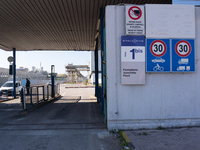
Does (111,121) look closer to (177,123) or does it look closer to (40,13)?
(177,123)

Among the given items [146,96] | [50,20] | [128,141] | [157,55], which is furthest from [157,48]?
[50,20]

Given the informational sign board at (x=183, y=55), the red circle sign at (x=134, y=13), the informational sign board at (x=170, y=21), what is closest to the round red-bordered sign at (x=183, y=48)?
the informational sign board at (x=183, y=55)

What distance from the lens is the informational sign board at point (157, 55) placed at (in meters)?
5.82

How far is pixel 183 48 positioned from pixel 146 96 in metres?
2.12

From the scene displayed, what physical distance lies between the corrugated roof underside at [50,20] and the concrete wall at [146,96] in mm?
2820

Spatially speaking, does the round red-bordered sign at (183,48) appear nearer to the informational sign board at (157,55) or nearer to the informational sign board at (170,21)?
the informational sign board at (170,21)

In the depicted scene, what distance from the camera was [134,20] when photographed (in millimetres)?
5801

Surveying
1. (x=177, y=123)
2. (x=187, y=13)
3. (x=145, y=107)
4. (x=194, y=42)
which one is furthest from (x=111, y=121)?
Answer: (x=187, y=13)

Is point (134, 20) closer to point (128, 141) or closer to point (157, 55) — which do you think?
point (157, 55)

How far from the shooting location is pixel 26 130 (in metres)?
6.06

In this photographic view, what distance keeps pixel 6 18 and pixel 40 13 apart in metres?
2.22

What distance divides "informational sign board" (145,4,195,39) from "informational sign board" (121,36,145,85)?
50 cm

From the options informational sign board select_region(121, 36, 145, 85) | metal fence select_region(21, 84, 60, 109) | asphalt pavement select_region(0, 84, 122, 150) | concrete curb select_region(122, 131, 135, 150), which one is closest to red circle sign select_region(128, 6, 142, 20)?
informational sign board select_region(121, 36, 145, 85)

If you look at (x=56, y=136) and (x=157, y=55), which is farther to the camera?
(x=157, y=55)
